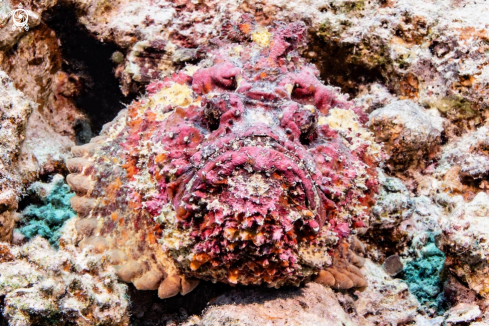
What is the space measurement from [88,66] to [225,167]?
3.54 meters

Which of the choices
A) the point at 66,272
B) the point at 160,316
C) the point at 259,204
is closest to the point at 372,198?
the point at 259,204

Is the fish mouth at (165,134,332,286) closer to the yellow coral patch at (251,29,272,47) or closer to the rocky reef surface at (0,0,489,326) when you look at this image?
the rocky reef surface at (0,0,489,326)

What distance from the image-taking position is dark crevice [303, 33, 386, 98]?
451 centimetres

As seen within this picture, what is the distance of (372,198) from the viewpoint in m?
3.26

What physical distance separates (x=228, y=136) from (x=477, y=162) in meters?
2.81

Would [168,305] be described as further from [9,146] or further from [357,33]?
[357,33]

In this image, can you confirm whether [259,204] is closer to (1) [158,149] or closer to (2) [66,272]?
(1) [158,149]

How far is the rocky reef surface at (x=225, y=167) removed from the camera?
2.58 meters

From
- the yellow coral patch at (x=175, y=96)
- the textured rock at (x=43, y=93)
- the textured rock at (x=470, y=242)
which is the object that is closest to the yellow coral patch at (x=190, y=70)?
the yellow coral patch at (x=175, y=96)

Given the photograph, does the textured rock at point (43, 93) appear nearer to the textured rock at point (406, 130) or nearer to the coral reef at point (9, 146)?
the coral reef at point (9, 146)

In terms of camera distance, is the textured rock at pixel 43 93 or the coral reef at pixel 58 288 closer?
the coral reef at pixel 58 288

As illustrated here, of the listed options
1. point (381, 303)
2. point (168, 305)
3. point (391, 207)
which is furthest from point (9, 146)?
point (391, 207)

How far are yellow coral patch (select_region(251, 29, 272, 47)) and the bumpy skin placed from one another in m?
0.02

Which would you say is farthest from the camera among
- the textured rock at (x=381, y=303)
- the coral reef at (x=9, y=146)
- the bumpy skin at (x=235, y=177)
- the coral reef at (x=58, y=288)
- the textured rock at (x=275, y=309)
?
the textured rock at (x=381, y=303)
